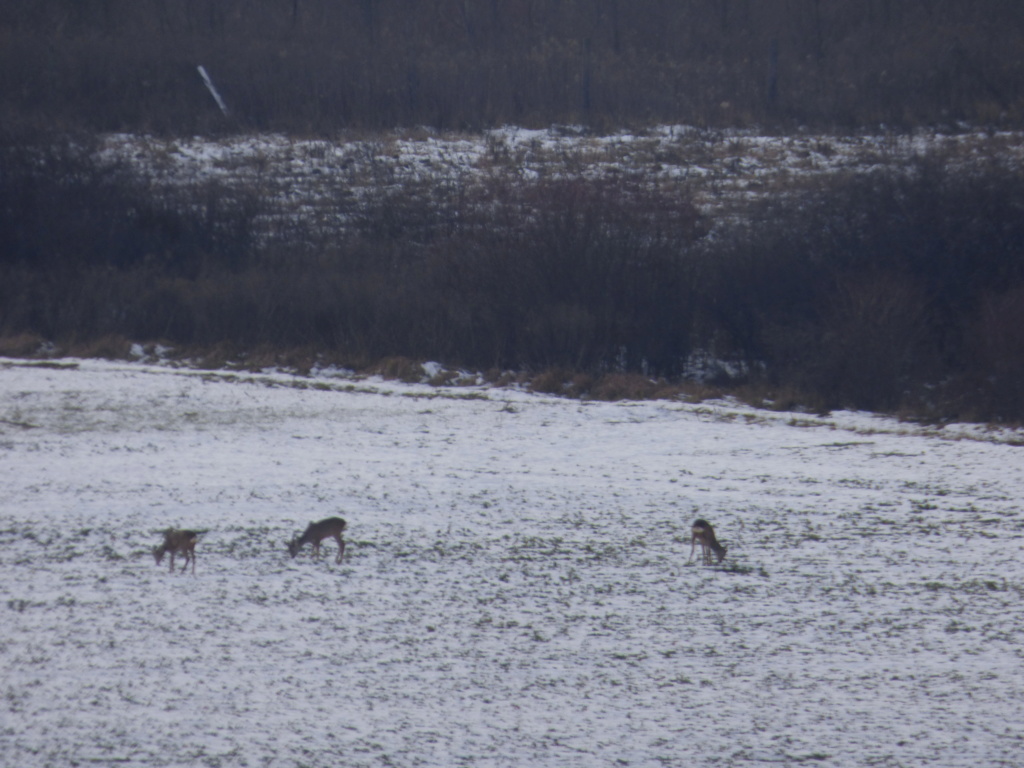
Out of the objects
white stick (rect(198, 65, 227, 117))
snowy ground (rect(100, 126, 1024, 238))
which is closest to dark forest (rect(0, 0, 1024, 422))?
white stick (rect(198, 65, 227, 117))

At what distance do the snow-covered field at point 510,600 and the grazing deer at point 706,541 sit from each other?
134 mm

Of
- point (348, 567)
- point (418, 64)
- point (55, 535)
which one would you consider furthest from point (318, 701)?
point (418, 64)

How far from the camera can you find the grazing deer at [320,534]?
7.99m

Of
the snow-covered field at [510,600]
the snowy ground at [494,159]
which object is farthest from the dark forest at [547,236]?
the snow-covered field at [510,600]

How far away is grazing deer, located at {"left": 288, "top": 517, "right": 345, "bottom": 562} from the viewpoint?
7988 millimetres

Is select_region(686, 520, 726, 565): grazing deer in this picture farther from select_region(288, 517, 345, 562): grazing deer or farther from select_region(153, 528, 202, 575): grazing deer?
select_region(153, 528, 202, 575): grazing deer

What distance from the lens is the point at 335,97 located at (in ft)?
111

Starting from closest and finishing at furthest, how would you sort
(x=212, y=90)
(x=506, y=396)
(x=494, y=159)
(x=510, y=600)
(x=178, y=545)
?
(x=510, y=600) < (x=178, y=545) < (x=506, y=396) < (x=494, y=159) < (x=212, y=90)

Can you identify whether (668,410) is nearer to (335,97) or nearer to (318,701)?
(318,701)

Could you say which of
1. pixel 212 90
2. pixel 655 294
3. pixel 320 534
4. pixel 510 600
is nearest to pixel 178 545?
pixel 320 534

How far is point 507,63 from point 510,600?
33.2 meters

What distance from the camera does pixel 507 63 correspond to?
124 feet

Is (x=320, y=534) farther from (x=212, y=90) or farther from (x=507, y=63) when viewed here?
(x=507, y=63)

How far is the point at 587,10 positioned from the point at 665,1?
11.9 ft
